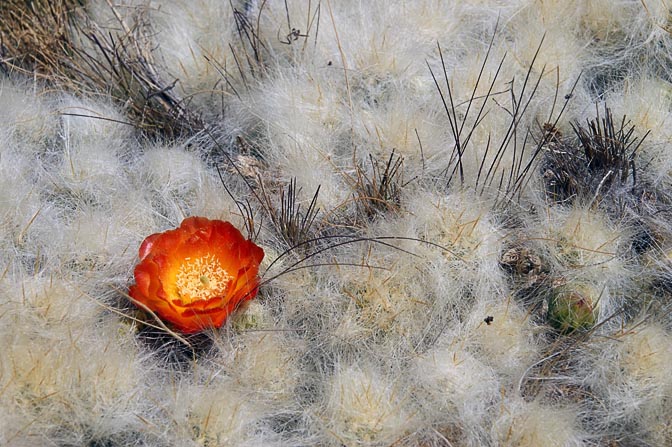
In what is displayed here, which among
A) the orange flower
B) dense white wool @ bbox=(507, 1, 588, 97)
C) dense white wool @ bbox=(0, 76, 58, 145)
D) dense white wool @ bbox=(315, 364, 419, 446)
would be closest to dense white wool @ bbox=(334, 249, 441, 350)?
dense white wool @ bbox=(315, 364, 419, 446)

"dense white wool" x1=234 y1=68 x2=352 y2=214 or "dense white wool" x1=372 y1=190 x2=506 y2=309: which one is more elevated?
"dense white wool" x1=234 y1=68 x2=352 y2=214

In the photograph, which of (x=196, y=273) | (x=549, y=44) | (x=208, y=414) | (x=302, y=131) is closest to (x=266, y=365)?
(x=208, y=414)

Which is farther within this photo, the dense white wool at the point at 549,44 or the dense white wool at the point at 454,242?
the dense white wool at the point at 549,44

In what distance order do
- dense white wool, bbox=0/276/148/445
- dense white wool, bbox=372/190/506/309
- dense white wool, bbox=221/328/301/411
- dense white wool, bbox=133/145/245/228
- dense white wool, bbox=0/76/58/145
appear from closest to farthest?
1. dense white wool, bbox=0/276/148/445
2. dense white wool, bbox=221/328/301/411
3. dense white wool, bbox=372/190/506/309
4. dense white wool, bbox=133/145/245/228
5. dense white wool, bbox=0/76/58/145

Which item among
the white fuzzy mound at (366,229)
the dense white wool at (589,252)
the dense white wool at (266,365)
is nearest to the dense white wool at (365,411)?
the white fuzzy mound at (366,229)

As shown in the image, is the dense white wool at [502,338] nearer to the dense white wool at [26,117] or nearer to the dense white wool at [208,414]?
the dense white wool at [208,414]

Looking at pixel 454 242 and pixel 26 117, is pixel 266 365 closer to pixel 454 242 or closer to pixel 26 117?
pixel 454 242

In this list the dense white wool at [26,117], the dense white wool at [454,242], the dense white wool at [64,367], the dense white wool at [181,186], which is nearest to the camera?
the dense white wool at [64,367]

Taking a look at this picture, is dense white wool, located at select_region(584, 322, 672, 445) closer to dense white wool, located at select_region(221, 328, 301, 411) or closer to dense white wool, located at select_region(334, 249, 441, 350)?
dense white wool, located at select_region(334, 249, 441, 350)
